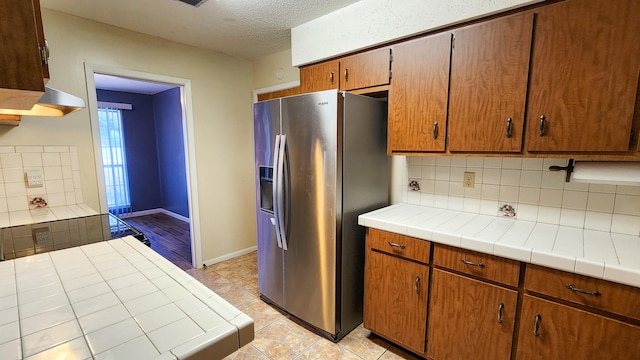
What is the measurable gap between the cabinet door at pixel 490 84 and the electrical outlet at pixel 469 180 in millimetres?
355

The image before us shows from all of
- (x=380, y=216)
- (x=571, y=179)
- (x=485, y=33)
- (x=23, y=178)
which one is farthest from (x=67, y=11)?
(x=571, y=179)

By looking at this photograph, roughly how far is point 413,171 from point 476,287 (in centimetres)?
96

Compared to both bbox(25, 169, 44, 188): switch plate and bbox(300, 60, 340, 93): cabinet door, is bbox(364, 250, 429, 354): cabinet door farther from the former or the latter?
bbox(25, 169, 44, 188): switch plate

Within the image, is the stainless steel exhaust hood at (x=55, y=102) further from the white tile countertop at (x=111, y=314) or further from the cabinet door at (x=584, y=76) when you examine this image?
the cabinet door at (x=584, y=76)

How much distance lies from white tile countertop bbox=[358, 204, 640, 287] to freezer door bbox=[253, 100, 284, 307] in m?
0.81

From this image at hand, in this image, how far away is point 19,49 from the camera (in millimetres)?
562

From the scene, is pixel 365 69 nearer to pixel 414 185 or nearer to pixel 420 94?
pixel 420 94

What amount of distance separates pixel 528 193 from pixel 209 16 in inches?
102

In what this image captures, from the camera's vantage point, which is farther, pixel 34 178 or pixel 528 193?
pixel 34 178

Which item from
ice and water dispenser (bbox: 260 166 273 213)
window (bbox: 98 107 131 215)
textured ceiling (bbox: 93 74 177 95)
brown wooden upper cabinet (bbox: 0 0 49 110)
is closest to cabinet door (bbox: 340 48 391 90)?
ice and water dispenser (bbox: 260 166 273 213)

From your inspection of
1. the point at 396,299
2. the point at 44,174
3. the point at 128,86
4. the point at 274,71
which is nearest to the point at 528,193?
the point at 396,299

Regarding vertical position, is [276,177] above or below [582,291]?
above

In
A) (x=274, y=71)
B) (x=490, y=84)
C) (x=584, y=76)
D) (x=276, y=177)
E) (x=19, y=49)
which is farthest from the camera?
(x=274, y=71)

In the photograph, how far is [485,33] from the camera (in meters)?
1.49
